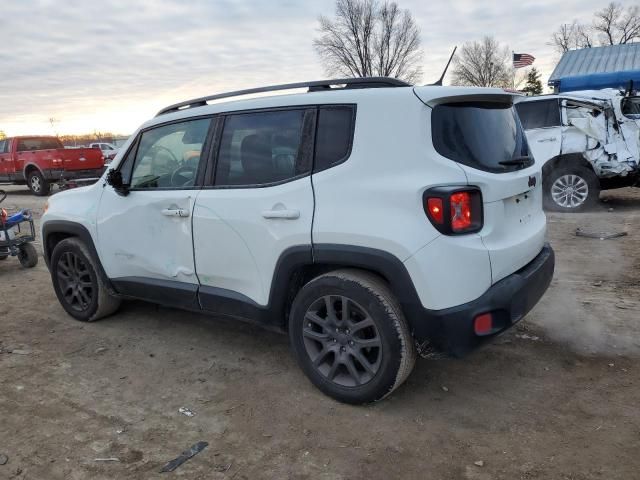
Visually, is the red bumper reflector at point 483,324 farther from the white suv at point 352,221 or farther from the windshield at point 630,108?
the windshield at point 630,108

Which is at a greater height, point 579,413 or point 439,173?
point 439,173

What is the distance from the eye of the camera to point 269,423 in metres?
3.00

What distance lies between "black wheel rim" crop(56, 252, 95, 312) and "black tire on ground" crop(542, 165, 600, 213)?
7.49m

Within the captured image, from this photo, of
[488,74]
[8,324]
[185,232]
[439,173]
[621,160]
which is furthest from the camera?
[488,74]

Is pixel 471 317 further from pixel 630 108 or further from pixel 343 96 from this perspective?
pixel 630 108

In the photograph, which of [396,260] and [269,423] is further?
[269,423]

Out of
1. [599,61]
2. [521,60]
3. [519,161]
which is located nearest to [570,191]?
[519,161]

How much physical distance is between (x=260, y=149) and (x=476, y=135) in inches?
52.2

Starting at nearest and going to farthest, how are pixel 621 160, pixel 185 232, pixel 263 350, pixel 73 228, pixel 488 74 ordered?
pixel 185 232, pixel 263 350, pixel 73 228, pixel 621 160, pixel 488 74

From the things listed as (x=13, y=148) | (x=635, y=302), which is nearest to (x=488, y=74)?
(x=13, y=148)

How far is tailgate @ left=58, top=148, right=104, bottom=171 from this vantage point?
50.2 ft

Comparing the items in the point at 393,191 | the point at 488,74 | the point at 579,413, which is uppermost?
the point at 488,74

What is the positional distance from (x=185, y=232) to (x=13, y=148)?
50.8ft

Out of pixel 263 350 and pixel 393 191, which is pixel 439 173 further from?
pixel 263 350
